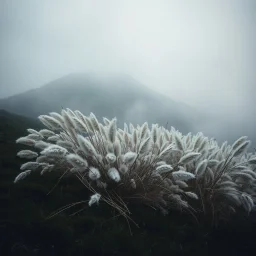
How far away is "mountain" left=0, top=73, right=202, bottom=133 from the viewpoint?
1382 inches

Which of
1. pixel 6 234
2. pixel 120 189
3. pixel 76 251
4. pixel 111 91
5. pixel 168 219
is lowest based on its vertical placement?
pixel 111 91

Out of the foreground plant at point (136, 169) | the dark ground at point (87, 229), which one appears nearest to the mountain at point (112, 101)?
the foreground plant at point (136, 169)

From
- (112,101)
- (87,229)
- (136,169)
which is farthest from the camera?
(112,101)

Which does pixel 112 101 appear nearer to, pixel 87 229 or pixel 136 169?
pixel 136 169

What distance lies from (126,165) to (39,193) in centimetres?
58

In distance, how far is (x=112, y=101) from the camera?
40.9 metres

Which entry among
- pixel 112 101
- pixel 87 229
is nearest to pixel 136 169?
pixel 87 229

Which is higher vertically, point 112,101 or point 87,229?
point 87,229

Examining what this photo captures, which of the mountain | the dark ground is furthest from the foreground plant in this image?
the mountain

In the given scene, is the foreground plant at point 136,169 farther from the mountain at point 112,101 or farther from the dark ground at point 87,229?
the mountain at point 112,101

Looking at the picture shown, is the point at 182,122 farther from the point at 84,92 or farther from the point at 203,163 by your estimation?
the point at 203,163

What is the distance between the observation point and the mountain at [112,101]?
35.1 meters

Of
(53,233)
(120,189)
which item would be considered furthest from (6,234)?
(120,189)

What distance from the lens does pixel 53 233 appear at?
1.26 m
